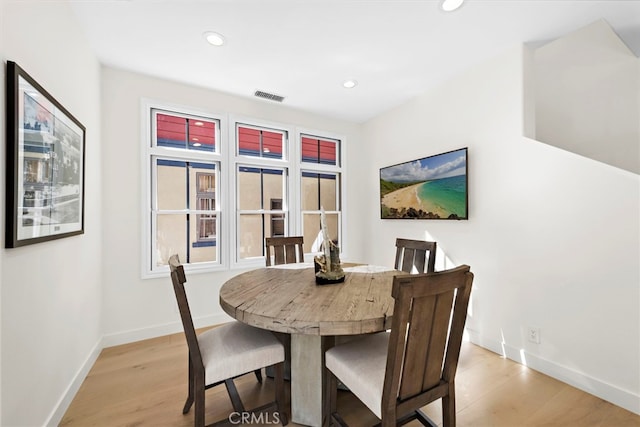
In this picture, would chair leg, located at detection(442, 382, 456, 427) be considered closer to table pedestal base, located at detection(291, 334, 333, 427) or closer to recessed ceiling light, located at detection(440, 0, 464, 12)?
table pedestal base, located at detection(291, 334, 333, 427)

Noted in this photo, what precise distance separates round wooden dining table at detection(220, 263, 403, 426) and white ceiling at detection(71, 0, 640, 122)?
194 cm

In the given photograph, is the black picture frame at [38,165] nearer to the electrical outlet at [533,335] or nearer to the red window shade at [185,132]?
the red window shade at [185,132]

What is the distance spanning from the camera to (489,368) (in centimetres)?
231

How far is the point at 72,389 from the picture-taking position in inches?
75.8

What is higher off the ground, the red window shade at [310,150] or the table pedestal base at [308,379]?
the red window shade at [310,150]

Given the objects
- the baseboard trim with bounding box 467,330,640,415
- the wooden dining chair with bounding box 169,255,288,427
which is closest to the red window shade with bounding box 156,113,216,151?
the wooden dining chair with bounding box 169,255,288,427

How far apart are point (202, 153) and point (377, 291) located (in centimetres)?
259

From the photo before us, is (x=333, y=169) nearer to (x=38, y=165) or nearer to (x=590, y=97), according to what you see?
(x=590, y=97)

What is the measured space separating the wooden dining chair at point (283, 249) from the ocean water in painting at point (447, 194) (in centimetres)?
153

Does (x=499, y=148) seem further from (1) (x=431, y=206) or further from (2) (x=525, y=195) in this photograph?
(1) (x=431, y=206)

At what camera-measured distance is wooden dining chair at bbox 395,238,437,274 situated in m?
2.42

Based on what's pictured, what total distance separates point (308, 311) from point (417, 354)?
1.71ft

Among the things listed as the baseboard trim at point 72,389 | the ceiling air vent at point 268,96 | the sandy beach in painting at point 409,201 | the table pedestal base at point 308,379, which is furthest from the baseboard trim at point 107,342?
the ceiling air vent at point 268,96

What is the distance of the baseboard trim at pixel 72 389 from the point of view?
65.5 inches
